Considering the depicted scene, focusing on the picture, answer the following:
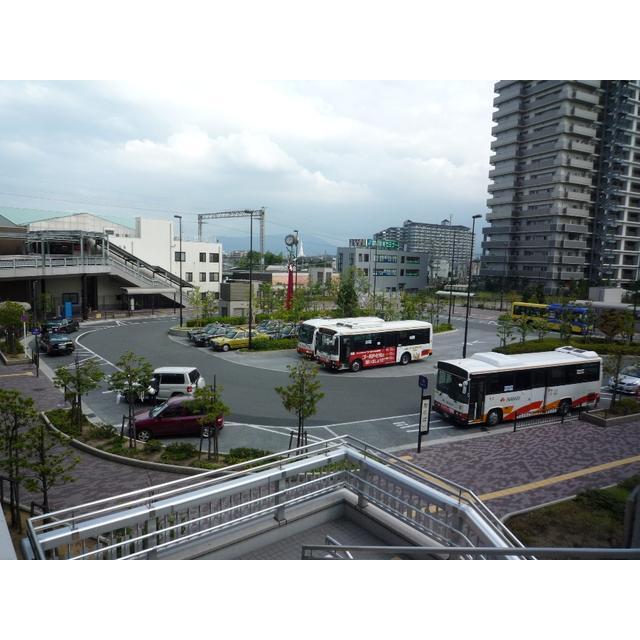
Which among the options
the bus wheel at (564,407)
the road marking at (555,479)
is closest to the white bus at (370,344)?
the bus wheel at (564,407)

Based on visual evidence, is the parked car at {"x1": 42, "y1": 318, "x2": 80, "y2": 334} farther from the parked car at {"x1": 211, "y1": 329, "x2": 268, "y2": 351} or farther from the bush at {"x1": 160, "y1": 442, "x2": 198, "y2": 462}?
the bush at {"x1": 160, "y1": 442, "x2": 198, "y2": 462}

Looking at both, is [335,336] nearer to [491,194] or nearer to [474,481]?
[474,481]

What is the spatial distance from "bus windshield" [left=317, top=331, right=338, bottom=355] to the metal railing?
1545cm

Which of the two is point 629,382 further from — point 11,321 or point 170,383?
point 11,321

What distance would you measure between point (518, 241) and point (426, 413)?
6223 cm

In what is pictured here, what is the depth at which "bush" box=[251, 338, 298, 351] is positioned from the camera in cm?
2798

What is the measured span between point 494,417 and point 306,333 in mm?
11639

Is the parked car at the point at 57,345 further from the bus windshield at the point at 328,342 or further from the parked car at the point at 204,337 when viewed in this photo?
the bus windshield at the point at 328,342

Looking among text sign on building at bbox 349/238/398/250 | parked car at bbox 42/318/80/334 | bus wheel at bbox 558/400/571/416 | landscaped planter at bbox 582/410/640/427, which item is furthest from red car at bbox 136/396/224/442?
text sign on building at bbox 349/238/398/250

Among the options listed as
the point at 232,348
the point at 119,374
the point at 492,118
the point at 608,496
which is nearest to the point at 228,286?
the point at 232,348

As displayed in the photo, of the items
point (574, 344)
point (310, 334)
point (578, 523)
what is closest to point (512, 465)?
point (578, 523)

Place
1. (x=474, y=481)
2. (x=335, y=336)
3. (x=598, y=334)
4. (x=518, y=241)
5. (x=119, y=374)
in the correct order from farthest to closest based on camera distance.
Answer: (x=518, y=241)
(x=598, y=334)
(x=335, y=336)
(x=119, y=374)
(x=474, y=481)

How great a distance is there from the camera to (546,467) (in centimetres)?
1289

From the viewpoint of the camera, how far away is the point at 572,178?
210 feet
